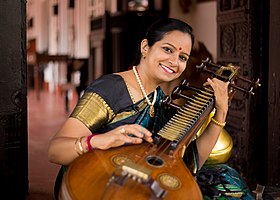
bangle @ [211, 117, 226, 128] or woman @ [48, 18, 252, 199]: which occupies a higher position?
woman @ [48, 18, 252, 199]

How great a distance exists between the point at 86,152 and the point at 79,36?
9252mm

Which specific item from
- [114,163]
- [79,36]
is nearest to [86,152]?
[114,163]

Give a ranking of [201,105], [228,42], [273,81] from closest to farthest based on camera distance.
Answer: [201,105] → [273,81] → [228,42]

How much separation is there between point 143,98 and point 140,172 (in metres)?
0.56

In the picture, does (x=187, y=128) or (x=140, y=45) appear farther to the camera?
(x=140, y=45)

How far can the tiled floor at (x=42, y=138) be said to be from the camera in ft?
10.4

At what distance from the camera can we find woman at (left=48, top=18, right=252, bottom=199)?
1760mm

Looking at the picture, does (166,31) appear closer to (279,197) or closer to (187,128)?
(187,128)

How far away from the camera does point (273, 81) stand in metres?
3.17

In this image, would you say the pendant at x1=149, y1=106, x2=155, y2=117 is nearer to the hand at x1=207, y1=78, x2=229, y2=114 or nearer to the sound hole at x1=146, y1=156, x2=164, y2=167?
the hand at x1=207, y1=78, x2=229, y2=114

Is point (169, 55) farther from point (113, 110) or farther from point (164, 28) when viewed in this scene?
point (113, 110)

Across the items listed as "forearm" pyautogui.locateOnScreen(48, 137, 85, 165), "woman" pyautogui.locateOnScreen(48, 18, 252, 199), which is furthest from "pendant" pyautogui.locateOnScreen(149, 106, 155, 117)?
"forearm" pyautogui.locateOnScreen(48, 137, 85, 165)

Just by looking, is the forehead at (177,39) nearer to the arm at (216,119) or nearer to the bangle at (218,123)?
the arm at (216,119)

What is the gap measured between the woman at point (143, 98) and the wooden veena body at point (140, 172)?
0.39 ft
